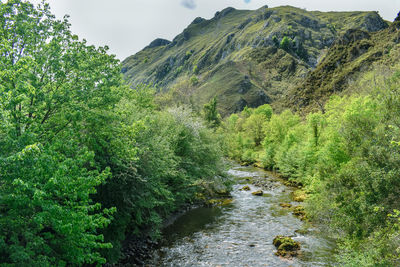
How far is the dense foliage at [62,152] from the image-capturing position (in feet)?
30.8

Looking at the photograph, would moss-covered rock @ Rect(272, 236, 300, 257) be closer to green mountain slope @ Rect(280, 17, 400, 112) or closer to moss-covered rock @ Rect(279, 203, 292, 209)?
moss-covered rock @ Rect(279, 203, 292, 209)

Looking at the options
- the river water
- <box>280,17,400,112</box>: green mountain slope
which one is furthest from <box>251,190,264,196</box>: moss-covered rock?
<box>280,17,400,112</box>: green mountain slope

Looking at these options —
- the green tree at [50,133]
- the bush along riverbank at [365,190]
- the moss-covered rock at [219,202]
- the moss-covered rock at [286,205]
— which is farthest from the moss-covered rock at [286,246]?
the green tree at [50,133]

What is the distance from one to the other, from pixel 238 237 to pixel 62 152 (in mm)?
15914

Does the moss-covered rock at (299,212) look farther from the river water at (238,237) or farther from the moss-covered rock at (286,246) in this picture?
the moss-covered rock at (286,246)

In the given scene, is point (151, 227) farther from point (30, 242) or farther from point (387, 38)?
point (387, 38)

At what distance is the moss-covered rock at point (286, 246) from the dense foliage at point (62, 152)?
9.54 meters

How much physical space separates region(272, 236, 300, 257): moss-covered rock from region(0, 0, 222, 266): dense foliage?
9.54 meters

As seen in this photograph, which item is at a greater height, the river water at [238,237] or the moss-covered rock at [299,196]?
the river water at [238,237]

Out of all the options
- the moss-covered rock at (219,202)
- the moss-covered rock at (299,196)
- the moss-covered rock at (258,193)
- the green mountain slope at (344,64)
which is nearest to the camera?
the moss-covered rock at (219,202)

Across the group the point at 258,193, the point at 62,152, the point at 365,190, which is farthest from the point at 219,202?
the point at 62,152

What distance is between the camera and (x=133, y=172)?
16938 mm

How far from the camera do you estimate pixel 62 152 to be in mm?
13930

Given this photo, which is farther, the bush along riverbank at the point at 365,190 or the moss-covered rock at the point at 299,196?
the moss-covered rock at the point at 299,196
